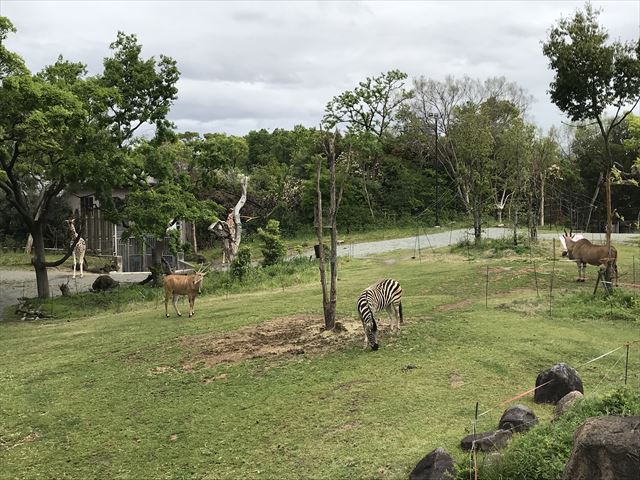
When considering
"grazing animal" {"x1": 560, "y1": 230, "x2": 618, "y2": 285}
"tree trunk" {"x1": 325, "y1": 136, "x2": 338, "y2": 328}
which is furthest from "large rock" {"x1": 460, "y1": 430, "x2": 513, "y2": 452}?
"grazing animal" {"x1": 560, "y1": 230, "x2": 618, "y2": 285}

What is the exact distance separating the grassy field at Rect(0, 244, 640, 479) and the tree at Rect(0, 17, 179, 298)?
5.26m

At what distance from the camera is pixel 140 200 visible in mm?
18688

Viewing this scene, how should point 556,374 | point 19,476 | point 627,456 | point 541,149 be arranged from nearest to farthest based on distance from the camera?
point 627,456 < point 19,476 < point 556,374 < point 541,149

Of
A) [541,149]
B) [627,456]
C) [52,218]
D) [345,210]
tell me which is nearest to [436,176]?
[345,210]

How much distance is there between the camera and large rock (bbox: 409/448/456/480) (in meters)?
4.66

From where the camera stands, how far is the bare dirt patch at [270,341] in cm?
921

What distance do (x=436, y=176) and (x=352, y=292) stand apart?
2936 cm

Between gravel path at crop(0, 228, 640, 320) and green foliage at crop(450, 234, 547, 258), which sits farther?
green foliage at crop(450, 234, 547, 258)

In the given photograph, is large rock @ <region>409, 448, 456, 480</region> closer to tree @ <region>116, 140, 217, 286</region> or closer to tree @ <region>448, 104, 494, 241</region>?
tree @ <region>116, 140, 217, 286</region>

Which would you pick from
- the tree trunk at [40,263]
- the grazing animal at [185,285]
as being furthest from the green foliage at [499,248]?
the tree trunk at [40,263]

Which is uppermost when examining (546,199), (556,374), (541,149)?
(541,149)

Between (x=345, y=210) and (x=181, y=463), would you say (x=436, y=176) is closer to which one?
(x=345, y=210)

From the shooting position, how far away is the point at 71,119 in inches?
599

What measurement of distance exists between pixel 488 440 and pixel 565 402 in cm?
134
